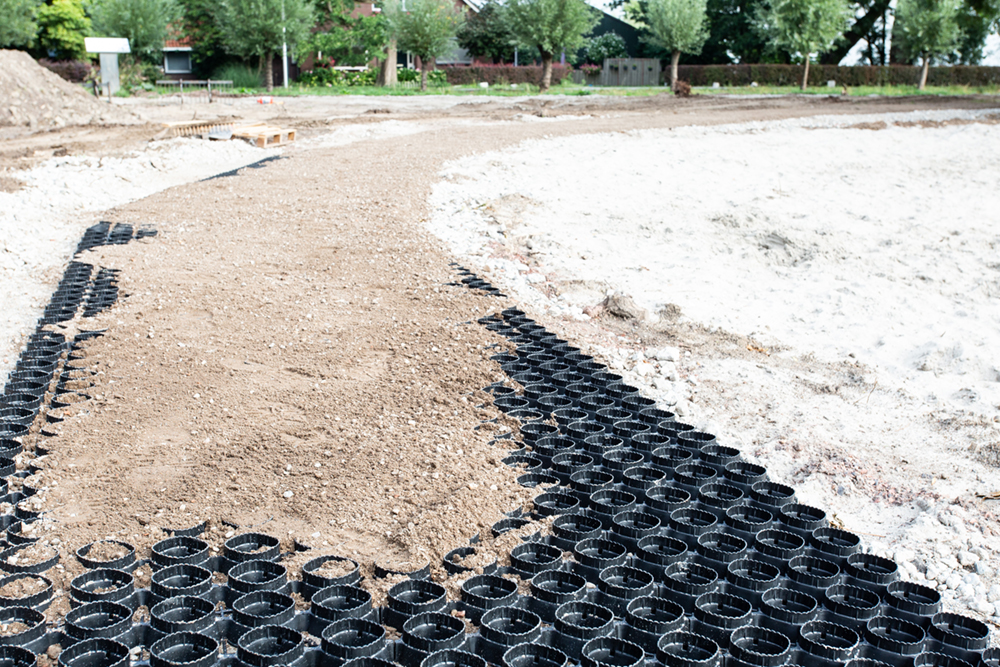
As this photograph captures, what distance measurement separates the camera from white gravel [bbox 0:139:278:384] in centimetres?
656

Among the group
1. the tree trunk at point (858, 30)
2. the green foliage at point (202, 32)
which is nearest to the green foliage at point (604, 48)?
the tree trunk at point (858, 30)

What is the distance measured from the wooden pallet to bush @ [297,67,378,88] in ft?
81.6

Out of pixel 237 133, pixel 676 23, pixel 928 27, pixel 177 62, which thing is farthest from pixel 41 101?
pixel 928 27

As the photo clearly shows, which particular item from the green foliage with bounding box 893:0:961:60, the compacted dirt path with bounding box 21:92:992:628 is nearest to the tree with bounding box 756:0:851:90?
the green foliage with bounding box 893:0:961:60

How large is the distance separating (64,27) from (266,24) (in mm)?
8907

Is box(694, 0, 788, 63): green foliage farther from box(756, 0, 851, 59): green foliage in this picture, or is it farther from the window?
the window

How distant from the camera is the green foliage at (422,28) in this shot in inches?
1337

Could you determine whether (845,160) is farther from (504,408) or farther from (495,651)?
(495,651)

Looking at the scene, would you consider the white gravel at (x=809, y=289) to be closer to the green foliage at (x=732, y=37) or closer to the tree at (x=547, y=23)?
the tree at (x=547, y=23)

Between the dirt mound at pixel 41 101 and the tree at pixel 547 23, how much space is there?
18.7 metres

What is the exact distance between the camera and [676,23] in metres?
37.1

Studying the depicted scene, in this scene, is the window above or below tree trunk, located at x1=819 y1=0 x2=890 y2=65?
below

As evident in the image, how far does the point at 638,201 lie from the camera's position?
1060cm

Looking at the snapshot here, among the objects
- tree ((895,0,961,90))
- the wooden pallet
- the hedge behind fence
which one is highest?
tree ((895,0,961,90))
